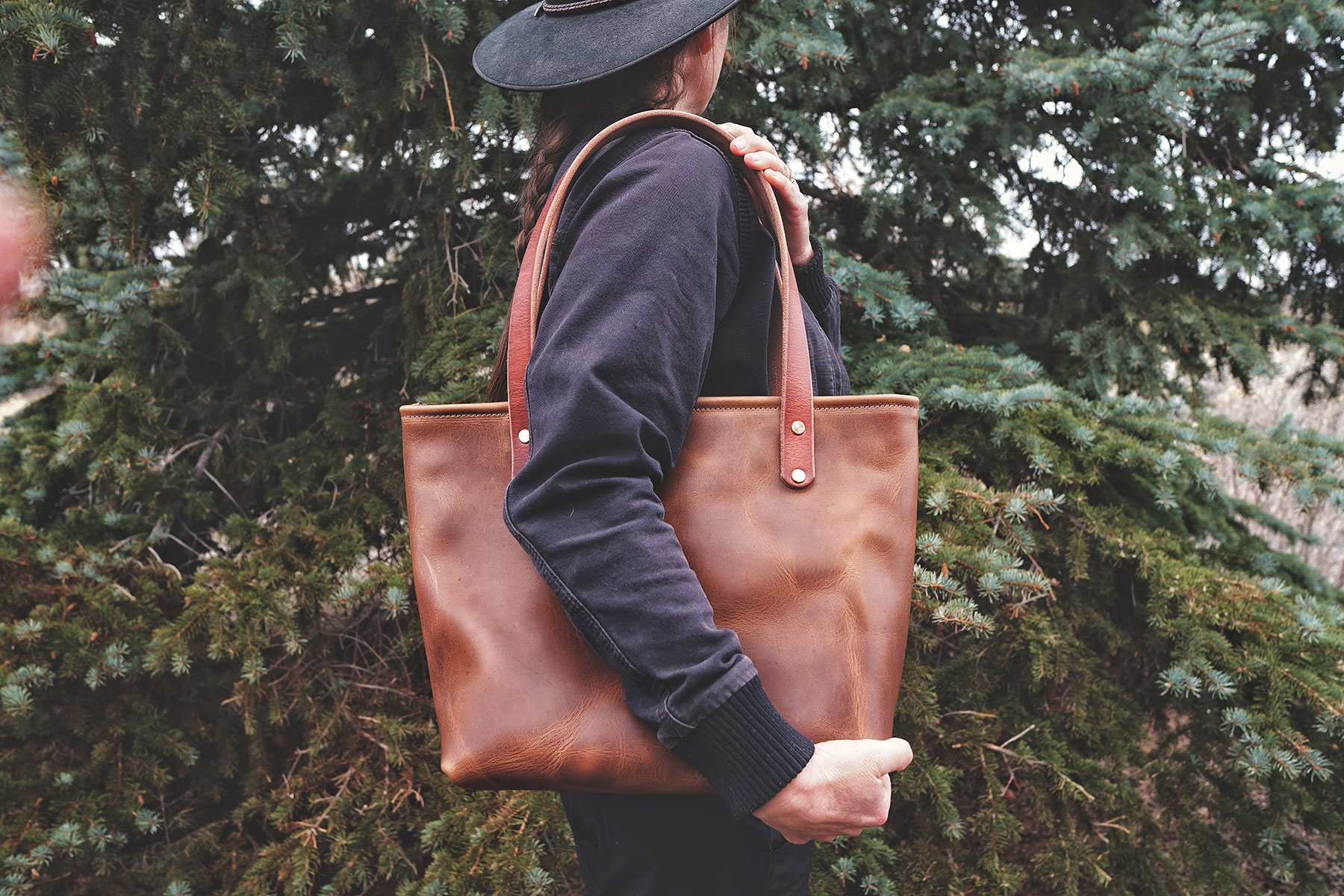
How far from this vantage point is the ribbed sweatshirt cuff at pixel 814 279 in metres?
1.38

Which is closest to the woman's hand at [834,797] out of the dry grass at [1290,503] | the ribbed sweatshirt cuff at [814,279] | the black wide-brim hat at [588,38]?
the ribbed sweatshirt cuff at [814,279]

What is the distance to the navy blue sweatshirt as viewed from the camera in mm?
838

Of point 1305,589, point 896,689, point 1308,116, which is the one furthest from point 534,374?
point 1308,116

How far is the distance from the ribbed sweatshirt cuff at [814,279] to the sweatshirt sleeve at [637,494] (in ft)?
1.72

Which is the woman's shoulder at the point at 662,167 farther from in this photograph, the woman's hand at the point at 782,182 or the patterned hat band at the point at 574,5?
the patterned hat band at the point at 574,5

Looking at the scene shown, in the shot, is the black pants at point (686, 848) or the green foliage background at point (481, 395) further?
the green foliage background at point (481, 395)

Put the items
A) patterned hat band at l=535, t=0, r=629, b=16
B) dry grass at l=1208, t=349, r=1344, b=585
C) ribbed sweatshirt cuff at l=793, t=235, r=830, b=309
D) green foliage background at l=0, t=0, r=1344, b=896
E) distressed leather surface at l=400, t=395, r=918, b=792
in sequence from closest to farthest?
distressed leather surface at l=400, t=395, r=918, b=792, patterned hat band at l=535, t=0, r=629, b=16, ribbed sweatshirt cuff at l=793, t=235, r=830, b=309, green foliage background at l=0, t=0, r=1344, b=896, dry grass at l=1208, t=349, r=1344, b=585

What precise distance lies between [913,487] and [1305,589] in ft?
6.80

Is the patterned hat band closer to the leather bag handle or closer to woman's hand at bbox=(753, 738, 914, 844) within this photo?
the leather bag handle

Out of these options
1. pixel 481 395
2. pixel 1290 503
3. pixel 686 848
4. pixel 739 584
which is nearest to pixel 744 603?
pixel 739 584

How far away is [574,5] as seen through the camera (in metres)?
1.10

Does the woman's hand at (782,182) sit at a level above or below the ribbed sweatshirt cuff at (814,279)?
above

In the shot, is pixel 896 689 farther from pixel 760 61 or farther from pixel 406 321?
pixel 406 321

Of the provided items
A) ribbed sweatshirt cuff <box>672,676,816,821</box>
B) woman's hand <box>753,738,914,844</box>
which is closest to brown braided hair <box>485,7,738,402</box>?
ribbed sweatshirt cuff <box>672,676,816,821</box>
